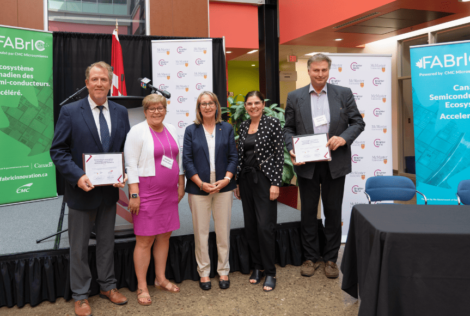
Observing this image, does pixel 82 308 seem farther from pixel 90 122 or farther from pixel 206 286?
pixel 90 122

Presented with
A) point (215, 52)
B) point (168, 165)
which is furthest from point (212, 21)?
point (168, 165)

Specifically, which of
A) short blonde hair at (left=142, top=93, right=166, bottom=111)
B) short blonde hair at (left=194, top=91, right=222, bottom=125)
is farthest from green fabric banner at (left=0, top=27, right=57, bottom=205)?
short blonde hair at (left=194, top=91, right=222, bottom=125)

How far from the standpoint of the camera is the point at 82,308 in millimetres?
2459

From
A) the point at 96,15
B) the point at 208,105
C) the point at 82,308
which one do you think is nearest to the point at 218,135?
the point at 208,105

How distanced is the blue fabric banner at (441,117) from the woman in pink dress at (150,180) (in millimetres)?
2912

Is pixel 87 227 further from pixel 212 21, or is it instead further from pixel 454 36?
pixel 454 36

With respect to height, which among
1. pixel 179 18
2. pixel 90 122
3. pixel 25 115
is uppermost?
pixel 179 18

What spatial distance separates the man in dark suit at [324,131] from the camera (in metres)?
2.90

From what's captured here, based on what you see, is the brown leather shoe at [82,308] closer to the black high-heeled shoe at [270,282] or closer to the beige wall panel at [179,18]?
the black high-heeled shoe at [270,282]

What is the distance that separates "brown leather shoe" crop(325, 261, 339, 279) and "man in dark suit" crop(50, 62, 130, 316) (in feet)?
5.71

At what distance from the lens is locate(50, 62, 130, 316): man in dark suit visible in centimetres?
231

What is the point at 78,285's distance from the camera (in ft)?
8.11

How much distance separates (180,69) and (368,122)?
2795 mm

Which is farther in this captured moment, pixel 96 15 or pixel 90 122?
pixel 96 15
